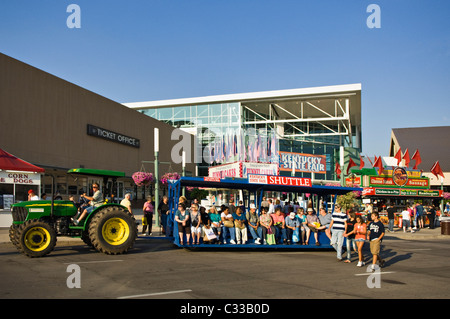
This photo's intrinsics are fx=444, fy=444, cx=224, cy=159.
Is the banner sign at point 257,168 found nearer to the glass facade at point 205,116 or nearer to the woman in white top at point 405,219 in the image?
the woman in white top at point 405,219

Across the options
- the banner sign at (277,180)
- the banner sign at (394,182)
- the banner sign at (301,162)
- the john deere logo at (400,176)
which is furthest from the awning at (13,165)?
the john deere logo at (400,176)

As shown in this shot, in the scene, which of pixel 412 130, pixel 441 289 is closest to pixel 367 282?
pixel 441 289

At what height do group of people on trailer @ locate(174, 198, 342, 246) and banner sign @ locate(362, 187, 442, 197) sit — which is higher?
banner sign @ locate(362, 187, 442, 197)

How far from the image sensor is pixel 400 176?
30.8 m

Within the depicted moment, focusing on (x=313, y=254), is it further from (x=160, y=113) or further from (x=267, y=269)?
(x=160, y=113)

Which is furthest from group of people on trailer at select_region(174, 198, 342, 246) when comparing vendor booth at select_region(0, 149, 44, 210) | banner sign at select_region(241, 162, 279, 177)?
banner sign at select_region(241, 162, 279, 177)

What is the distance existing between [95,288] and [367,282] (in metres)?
5.19

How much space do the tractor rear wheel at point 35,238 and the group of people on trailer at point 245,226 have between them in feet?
12.5

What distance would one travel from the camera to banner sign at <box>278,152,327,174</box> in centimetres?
3406

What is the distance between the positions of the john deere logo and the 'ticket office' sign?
21553 millimetres

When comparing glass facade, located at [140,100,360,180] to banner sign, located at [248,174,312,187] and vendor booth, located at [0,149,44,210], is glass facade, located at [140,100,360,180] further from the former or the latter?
banner sign, located at [248,174,312,187]

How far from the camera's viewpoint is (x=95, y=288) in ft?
25.1

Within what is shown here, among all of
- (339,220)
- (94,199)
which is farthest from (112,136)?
(339,220)

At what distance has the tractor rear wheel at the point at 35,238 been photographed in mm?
11344
